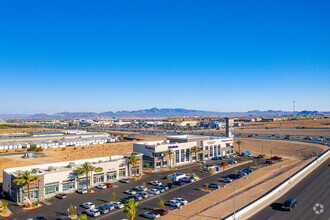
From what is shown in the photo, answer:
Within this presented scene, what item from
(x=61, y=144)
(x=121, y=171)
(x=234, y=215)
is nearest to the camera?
(x=234, y=215)

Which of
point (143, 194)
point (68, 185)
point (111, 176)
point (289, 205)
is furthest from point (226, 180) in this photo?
point (68, 185)

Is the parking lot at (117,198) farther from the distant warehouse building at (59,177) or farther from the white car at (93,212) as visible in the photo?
the distant warehouse building at (59,177)

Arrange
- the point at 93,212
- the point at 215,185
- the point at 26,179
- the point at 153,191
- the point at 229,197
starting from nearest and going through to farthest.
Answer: the point at 93,212, the point at 26,179, the point at 229,197, the point at 153,191, the point at 215,185

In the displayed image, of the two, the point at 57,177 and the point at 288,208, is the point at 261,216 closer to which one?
the point at 288,208

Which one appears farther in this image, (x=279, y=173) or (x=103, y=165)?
(x=279, y=173)

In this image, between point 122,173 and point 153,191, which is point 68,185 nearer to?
point 122,173

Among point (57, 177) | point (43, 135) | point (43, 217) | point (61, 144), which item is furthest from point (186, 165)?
point (43, 135)
